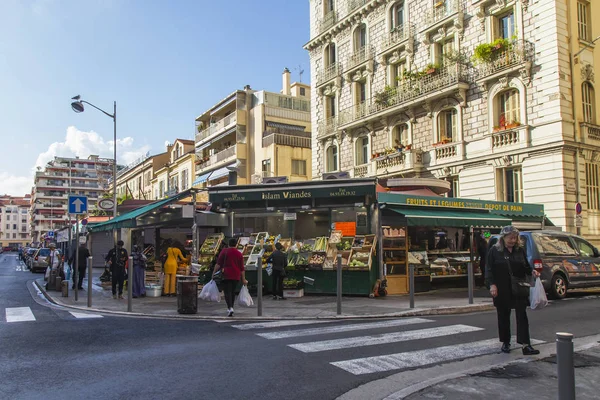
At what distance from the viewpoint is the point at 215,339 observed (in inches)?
303

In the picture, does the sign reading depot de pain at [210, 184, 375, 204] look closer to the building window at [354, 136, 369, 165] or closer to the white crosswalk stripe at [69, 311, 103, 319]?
the white crosswalk stripe at [69, 311, 103, 319]

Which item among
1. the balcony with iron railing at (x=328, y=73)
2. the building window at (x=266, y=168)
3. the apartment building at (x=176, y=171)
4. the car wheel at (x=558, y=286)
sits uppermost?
the balcony with iron railing at (x=328, y=73)

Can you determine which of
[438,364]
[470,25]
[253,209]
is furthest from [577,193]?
[438,364]

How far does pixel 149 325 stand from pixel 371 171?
21951 millimetres

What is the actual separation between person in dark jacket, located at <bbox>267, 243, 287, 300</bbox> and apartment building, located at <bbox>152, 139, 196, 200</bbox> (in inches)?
1373

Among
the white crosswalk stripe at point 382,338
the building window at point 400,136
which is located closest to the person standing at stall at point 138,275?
the white crosswalk stripe at point 382,338

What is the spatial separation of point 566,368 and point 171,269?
40.9 ft

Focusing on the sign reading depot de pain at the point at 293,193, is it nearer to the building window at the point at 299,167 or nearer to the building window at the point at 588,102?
the building window at the point at 588,102

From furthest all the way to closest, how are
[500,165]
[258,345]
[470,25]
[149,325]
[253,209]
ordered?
1. [470,25]
2. [500,165]
3. [253,209]
4. [149,325]
5. [258,345]

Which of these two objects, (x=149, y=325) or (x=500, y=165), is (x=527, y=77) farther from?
(x=149, y=325)

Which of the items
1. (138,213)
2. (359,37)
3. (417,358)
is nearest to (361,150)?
(359,37)

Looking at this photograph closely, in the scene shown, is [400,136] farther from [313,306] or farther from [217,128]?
[217,128]

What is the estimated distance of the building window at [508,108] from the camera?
22.5 m

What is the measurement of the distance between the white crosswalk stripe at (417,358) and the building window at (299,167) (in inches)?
1205
